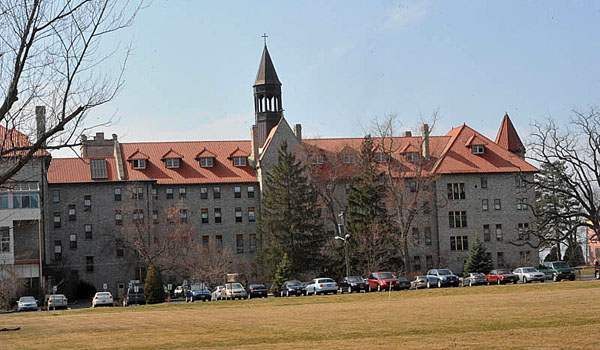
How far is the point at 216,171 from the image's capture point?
9844cm

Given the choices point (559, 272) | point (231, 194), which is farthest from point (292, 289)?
point (231, 194)

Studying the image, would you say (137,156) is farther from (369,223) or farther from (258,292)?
(258,292)

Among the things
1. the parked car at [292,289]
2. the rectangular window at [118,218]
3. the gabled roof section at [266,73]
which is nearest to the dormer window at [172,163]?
the rectangular window at [118,218]

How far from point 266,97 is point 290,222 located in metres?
20.7

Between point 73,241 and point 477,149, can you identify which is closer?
point 73,241

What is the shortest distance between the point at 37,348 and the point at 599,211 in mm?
43427

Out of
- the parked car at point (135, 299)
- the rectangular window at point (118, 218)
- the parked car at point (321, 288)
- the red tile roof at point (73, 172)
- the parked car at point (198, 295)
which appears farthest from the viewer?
the rectangular window at point (118, 218)

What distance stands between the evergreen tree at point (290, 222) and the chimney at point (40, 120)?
208 feet

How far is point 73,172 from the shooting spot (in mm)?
93812

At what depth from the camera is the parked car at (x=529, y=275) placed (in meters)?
66.1

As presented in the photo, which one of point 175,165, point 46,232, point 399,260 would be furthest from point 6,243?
point 399,260

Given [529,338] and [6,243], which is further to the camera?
[6,243]

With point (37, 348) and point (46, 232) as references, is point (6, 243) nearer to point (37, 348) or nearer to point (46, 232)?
point (46, 232)

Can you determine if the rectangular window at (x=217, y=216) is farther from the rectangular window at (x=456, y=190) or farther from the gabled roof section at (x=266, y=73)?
the rectangular window at (x=456, y=190)
